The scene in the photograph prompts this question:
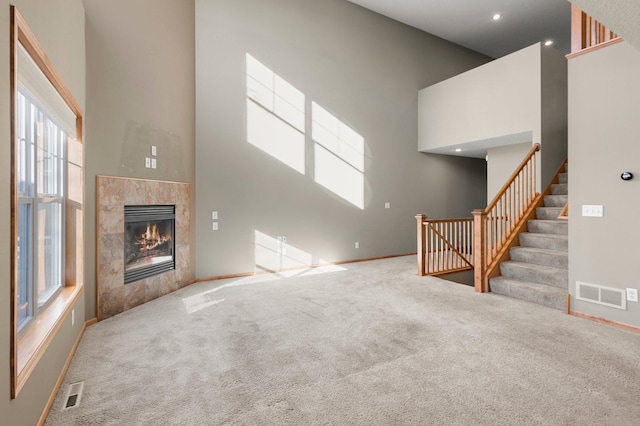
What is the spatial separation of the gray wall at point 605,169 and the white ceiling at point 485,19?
4.39m

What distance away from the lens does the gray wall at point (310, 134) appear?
17.2ft

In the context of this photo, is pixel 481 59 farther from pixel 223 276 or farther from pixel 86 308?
pixel 86 308

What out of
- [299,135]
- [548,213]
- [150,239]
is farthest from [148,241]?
[548,213]

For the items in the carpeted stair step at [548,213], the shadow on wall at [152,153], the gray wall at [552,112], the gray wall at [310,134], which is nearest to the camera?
the shadow on wall at [152,153]

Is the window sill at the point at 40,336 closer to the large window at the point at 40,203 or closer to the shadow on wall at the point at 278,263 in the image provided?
the large window at the point at 40,203

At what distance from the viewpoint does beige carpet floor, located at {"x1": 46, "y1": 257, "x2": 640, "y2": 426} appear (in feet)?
A: 6.32

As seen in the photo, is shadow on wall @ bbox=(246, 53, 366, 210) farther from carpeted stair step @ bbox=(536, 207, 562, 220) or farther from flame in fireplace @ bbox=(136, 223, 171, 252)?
carpeted stair step @ bbox=(536, 207, 562, 220)

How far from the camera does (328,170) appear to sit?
650cm

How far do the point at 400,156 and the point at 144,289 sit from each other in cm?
593

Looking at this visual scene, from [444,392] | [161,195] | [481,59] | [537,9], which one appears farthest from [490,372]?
[481,59]

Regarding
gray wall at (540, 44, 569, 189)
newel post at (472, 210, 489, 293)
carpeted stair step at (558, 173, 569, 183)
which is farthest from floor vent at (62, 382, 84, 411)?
carpeted stair step at (558, 173, 569, 183)

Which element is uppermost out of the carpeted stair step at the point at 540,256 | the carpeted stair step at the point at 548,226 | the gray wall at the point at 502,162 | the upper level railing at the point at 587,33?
the upper level railing at the point at 587,33

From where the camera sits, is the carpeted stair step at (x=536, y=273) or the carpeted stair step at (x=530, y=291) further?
the carpeted stair step at (x=536, y=273)

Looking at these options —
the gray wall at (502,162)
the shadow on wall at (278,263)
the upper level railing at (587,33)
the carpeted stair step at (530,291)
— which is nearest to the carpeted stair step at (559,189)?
the gray wall at (502,162)
